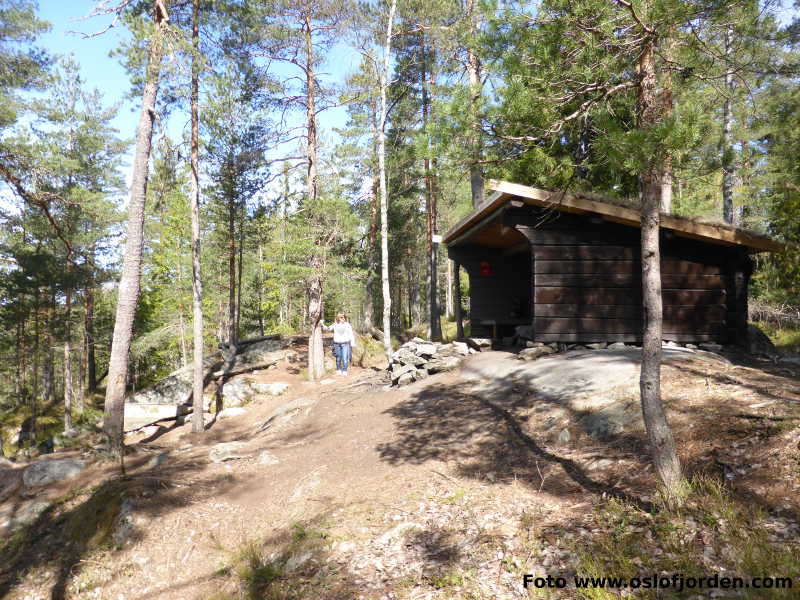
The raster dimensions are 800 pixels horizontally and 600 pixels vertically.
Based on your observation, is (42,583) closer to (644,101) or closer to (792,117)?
(644,101)

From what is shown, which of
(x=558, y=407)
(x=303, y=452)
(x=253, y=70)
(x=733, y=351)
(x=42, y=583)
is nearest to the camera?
(x=42, y=583)

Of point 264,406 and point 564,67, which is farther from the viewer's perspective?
point 264,406

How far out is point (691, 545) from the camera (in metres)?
2.91

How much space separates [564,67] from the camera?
4570 millimetres

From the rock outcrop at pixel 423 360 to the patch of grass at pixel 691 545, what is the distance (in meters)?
6.79

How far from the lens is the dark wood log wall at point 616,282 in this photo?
8883 millimetres

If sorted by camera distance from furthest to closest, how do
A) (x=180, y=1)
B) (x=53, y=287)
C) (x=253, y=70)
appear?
1. (x=53, y=287)
2. (x=253, y=70)
3. (x=180, y=1)

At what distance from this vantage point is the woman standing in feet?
43.7

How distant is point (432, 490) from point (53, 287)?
2174cm

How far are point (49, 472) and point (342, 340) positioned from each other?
777 centimetres

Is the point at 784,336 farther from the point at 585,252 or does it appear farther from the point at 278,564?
the point at 278,564

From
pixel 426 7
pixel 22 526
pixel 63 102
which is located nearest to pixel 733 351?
pixel 22 526

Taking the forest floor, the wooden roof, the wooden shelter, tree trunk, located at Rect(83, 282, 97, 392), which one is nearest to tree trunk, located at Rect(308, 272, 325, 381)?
the forest floor

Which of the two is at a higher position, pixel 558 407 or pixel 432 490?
pixel 558 407
